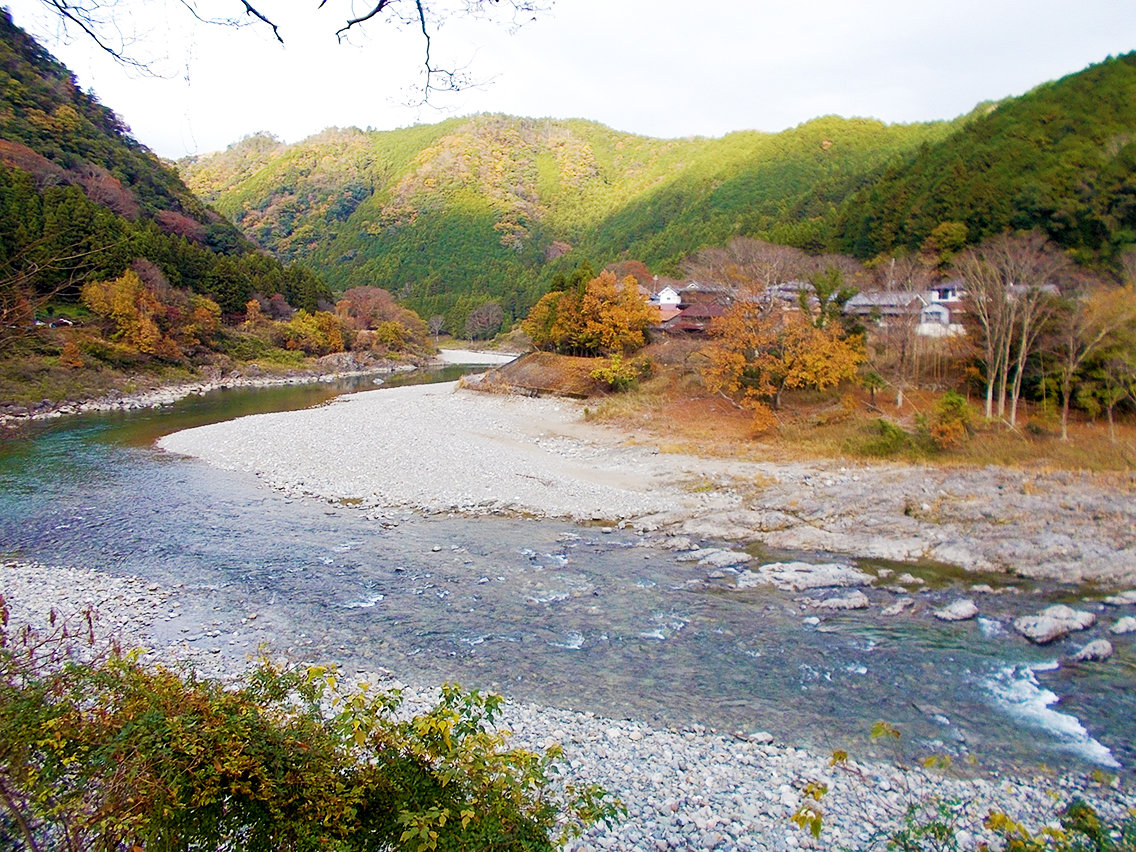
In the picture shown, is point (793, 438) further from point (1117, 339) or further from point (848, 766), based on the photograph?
point (848, 766)

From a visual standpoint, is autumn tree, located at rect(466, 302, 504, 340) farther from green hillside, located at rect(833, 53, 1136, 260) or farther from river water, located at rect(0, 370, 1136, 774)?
river water, located at rect(0, 370, 1136, 774)

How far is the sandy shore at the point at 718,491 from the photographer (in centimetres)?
1193

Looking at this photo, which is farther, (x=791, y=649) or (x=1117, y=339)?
(x=1117, y=339)

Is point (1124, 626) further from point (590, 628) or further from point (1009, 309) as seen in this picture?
point (1009, 309)

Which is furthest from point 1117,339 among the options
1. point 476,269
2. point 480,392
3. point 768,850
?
point 476,269

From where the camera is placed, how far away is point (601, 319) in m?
34.0

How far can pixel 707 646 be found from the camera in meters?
8.38

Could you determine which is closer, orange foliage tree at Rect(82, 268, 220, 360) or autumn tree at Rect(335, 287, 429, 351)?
orange foliage tree at Rect(82, 268, 220, 360)

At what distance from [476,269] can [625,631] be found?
4376 inches

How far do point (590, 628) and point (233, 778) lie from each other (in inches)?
245

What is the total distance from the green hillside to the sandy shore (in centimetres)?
2051

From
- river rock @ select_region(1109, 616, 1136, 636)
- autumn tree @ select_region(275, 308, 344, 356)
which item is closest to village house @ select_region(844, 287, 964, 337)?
river rock @ select_region(1109, 616, 1136, 636)

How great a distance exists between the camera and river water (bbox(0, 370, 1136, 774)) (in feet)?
22.4

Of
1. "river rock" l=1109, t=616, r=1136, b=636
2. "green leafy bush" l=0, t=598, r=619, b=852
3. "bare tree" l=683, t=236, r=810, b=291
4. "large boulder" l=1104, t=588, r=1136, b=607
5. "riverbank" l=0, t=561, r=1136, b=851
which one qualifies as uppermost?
"bare tree" l=683, t=236, r=810, b=291
